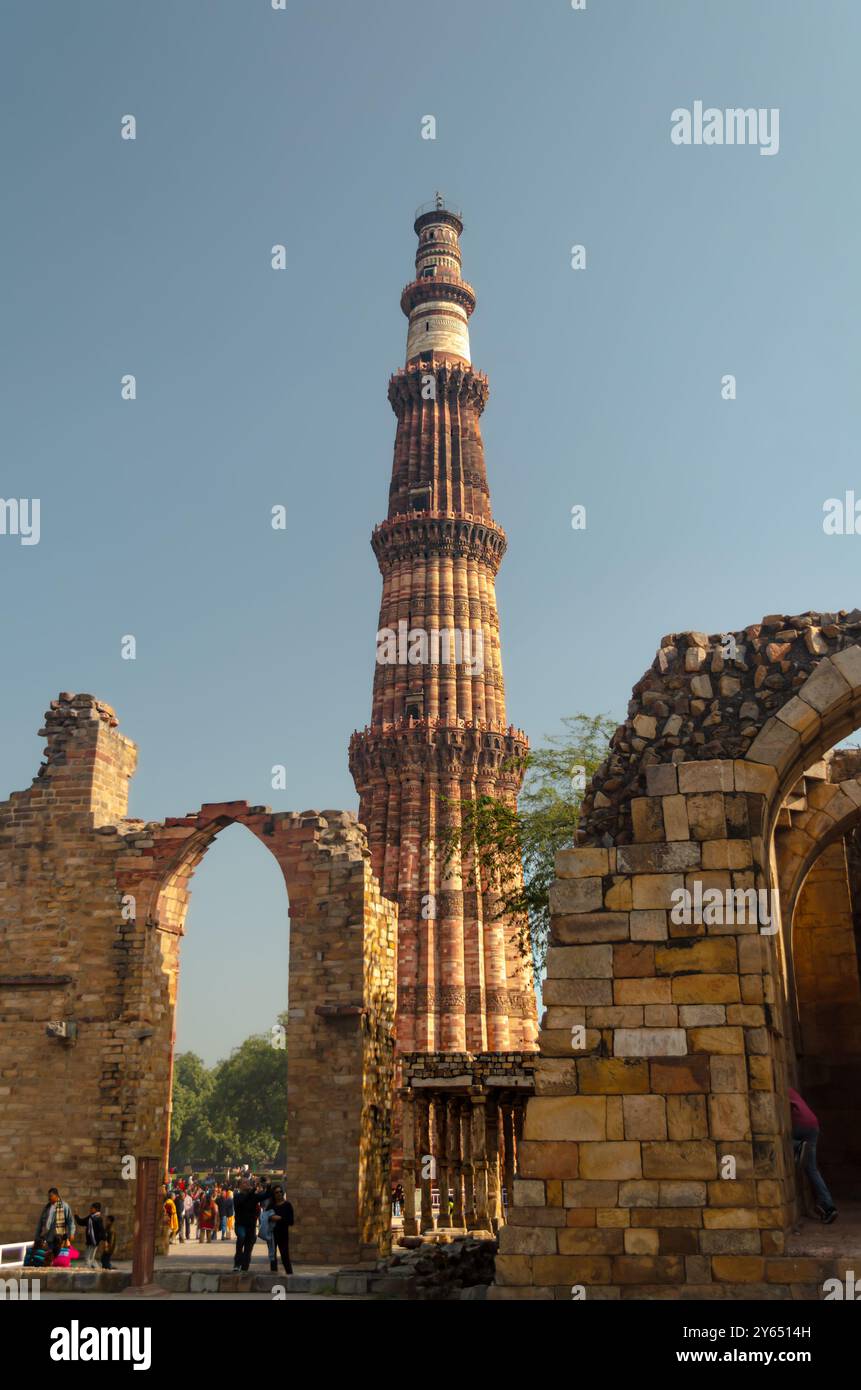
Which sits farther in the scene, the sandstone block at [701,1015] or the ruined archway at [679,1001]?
the sandstone block at [701,1015]

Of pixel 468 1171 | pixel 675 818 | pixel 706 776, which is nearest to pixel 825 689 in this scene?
pixel 706 776

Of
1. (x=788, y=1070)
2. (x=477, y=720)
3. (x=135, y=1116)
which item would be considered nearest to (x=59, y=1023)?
(x=135, y=1116)

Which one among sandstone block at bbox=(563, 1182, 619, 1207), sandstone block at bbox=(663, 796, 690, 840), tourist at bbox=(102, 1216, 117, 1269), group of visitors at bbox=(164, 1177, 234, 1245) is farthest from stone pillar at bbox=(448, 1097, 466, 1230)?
sandstone block at bbox=(663, 796, 690, 840)

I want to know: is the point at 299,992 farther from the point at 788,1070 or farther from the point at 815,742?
the point at 815,742

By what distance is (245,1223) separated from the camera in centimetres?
1319

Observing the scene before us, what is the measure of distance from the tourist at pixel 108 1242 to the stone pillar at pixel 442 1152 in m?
4.38

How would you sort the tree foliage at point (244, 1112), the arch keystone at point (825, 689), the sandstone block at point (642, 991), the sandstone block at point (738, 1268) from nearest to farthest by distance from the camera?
1. the sandstone block at point (738, 1268)
2. the sandstone block at point (642, 991)
3. the arch keystone at point (825, 689)
4. the tree foliage at point (244, 1112)

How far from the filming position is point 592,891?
27.7 ft

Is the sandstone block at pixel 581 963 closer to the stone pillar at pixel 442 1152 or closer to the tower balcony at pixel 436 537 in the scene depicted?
the stone pillar at pixel 442 1152

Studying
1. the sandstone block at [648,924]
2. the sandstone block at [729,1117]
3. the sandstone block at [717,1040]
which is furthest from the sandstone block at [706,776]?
the sandstone block at [729,1117]

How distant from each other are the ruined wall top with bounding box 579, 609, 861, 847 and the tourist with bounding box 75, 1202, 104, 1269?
31.9 ft

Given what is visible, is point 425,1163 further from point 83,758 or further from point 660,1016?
point 660,1016

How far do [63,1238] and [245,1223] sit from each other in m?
2.04

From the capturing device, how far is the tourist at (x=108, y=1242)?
14.9 m
